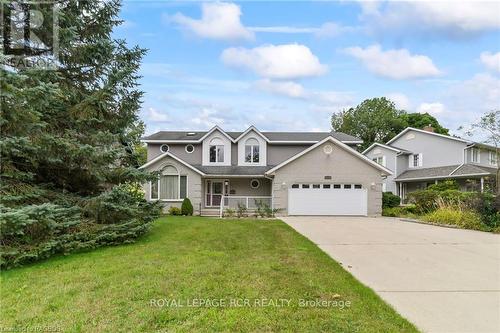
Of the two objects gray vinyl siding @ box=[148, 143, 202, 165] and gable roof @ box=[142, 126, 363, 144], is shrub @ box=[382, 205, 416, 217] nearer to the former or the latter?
gable roof @ box=[142, 126, 363, 144]

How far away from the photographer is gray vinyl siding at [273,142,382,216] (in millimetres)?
19375

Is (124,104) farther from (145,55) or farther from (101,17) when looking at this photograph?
(101,17)

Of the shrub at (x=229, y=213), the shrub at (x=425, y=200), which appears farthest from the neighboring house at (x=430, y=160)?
the shrub at (x=229, y=213)

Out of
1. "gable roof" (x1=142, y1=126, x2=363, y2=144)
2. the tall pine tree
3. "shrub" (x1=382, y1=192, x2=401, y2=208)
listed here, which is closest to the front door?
"gable roof" (x1=142, y1=126, x2=363, y2=144)

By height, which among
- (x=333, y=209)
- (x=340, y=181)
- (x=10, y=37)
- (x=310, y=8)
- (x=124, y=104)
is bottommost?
(x=333, y=209)

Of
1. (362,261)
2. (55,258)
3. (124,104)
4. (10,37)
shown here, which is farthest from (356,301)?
(10,37)

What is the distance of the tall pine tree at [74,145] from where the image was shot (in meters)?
5.87

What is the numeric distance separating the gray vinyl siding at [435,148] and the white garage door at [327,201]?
11.5m

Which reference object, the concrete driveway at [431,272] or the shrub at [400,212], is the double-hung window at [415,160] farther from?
the concrete driveway at [431,272]

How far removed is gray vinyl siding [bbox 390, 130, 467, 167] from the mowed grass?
23.5 meters

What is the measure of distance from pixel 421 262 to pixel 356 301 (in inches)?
140

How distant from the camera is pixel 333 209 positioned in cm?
1923

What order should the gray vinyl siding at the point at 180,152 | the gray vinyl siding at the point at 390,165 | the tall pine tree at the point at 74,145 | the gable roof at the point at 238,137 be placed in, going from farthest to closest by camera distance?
the gray vinyl siding at the point at 390,165 → the gray vinyl siding at the point at 180,152 → the gable roof at the point at 238,137 → the tall pine tree at the point at 74,145

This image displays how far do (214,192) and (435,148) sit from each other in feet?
64.2
